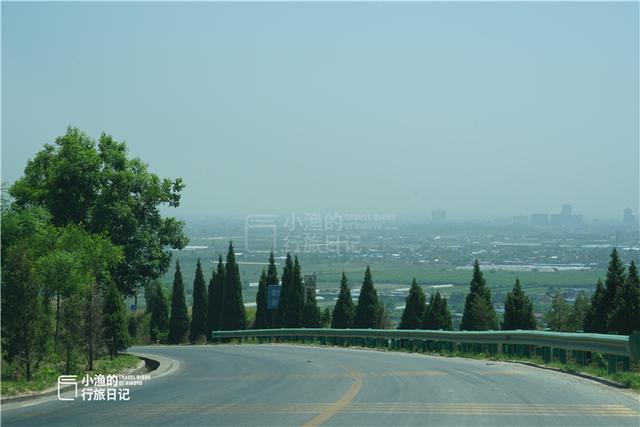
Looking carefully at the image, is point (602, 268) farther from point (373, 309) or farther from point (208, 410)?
point (208, 410)

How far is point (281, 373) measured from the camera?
68.8ft

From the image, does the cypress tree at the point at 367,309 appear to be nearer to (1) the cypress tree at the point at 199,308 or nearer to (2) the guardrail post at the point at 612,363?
(1) the cypress tree at the point at 199,308

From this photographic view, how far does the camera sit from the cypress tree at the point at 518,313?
56.8m

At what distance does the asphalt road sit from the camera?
12.4m

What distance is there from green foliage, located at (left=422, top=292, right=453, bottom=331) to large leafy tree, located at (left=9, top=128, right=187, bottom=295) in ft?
86.0

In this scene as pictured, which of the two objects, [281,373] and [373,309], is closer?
[281,373]

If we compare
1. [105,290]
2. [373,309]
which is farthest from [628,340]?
[373,309]

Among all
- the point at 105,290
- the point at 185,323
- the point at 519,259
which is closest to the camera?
the point at 105,290

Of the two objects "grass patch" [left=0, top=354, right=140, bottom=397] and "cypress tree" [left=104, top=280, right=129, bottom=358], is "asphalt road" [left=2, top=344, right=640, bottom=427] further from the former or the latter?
"cypress tree" [left=104, top=280, right=129, bottom=358]

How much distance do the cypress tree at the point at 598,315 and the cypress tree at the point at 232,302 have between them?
30.1 m

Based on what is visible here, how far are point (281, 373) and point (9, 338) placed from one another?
6.33 m

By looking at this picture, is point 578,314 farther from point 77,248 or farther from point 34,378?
point 34,378

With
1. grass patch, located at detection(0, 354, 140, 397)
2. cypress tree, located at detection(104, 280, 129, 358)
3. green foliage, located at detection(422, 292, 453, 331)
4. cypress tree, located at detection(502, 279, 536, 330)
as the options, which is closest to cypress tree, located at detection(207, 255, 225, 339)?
green foliage, located at detection(422, 292, 453, 331)

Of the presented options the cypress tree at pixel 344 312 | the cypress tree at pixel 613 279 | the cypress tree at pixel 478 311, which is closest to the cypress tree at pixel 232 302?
the cypress tree at pixel 344 312
